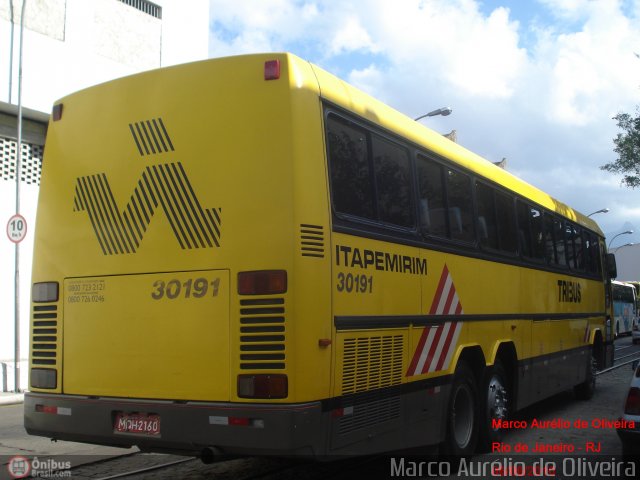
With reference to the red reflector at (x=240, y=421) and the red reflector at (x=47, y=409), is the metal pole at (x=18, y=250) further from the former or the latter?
the red reflector at (x=240, y=421)

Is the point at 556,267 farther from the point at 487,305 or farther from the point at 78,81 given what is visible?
the point at 78,81

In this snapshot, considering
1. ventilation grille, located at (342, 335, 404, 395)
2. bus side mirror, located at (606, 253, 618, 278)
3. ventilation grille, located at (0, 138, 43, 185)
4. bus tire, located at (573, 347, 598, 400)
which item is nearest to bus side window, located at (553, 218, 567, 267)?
bus tire, located at (573, 347, 598, 400)

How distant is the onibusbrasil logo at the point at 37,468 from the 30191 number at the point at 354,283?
140 inches

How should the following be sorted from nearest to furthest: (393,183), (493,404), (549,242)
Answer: (393,183) < (493,404) < (549,242)

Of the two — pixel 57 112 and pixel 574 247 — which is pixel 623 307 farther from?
pixel 57 112

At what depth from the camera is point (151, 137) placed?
5.12 metres

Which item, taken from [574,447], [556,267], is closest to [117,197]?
[574,447]

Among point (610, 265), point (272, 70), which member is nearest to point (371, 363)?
point (272, 70)

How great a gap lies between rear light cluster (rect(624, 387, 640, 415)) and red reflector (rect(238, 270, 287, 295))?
3733 millimetres

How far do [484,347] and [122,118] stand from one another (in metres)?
4.63

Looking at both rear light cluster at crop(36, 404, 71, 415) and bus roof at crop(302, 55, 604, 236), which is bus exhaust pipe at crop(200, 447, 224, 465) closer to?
rear light cluster at crop(36, 404, 71, 415)

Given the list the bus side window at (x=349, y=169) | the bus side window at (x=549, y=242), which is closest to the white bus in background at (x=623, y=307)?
the bus side window at (x=549, y=242)

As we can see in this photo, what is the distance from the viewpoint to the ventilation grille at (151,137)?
5055mm

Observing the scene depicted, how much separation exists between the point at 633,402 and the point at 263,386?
3720 mm
